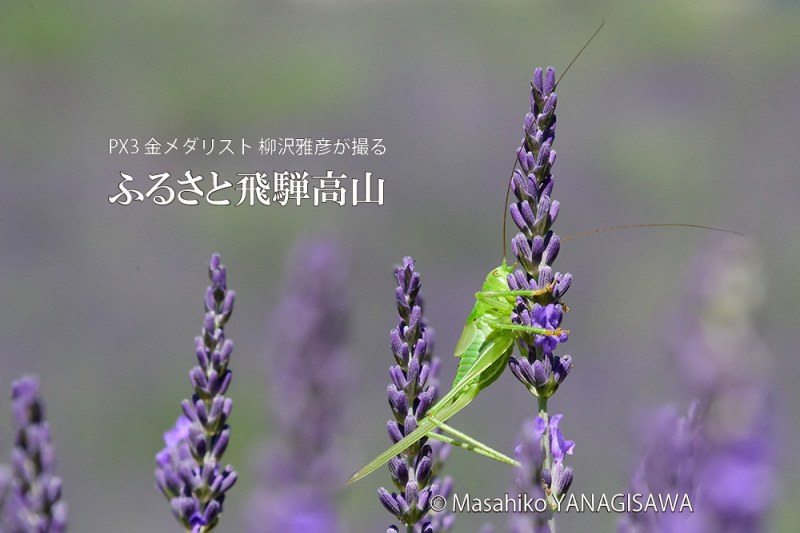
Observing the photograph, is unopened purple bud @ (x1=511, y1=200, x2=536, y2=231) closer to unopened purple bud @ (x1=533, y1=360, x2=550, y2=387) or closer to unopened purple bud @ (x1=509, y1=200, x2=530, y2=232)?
unopened purple bud @ (x1=509, y1=200, x2=530, y2=232)

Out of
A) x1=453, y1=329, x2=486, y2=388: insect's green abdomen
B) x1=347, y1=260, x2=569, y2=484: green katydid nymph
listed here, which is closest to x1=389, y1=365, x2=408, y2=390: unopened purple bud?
x1=347, y1=260, x2=569, y2=484: green katydid nymph

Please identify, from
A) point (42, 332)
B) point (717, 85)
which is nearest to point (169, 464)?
point (42, 332)

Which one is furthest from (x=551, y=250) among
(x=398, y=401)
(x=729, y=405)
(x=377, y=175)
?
(x=377, y=175)

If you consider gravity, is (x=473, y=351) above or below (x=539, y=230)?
below

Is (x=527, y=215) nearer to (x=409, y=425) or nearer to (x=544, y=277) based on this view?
(x=544, y=277)

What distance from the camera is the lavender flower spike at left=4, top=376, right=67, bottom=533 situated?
2.75 feet

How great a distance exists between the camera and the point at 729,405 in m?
0.62

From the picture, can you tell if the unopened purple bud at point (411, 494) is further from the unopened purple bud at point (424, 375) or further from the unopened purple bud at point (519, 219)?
the unopened purple bud at point (519, 219)

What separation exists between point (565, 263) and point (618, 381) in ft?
3.72

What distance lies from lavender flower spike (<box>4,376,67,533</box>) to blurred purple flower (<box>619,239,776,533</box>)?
55cm

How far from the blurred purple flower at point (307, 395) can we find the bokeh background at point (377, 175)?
11.8 feet

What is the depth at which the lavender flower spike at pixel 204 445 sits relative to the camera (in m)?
1.07

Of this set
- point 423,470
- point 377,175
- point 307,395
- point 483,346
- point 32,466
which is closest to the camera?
point 32,466

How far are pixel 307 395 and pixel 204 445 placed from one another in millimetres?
178
